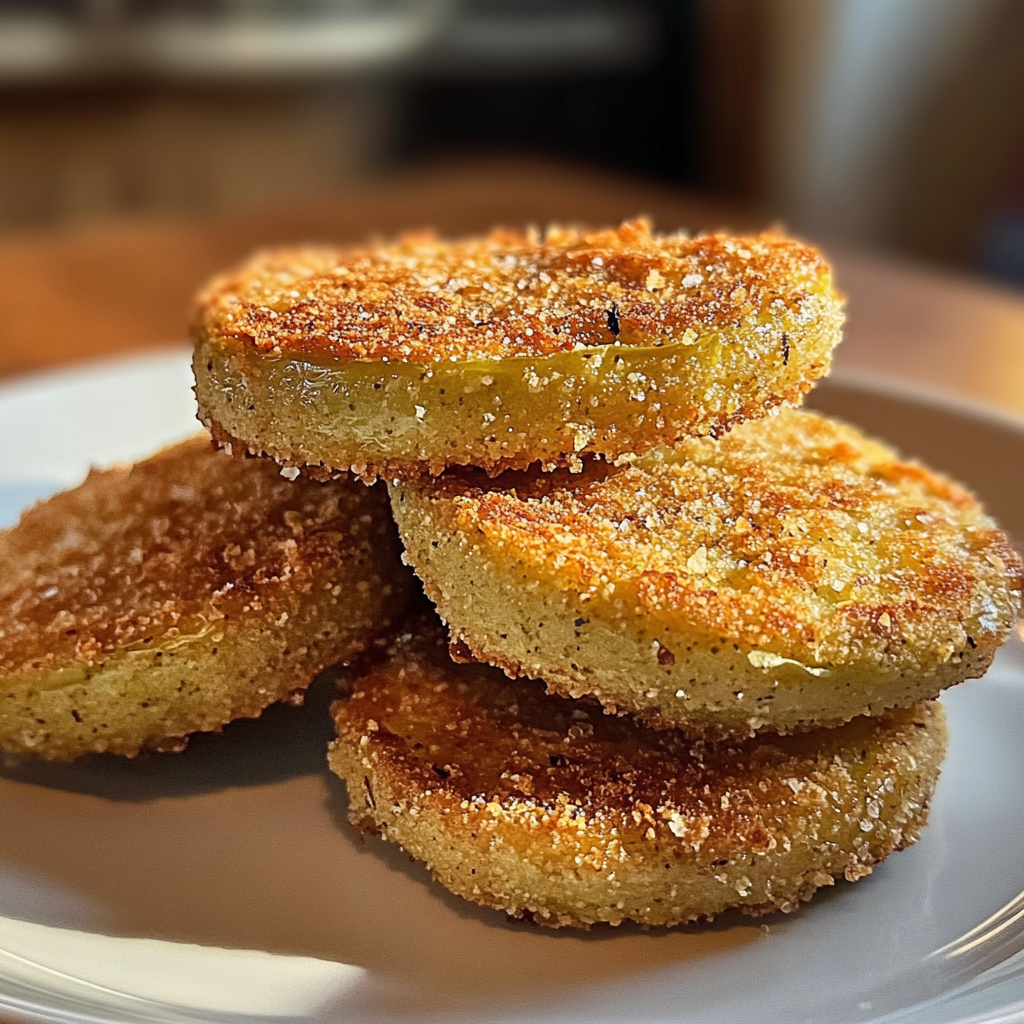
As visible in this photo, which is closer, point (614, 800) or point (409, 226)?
point (614, 800)

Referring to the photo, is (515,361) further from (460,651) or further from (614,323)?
(460,651)

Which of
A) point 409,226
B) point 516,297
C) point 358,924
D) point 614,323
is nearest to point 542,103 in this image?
point 409,226

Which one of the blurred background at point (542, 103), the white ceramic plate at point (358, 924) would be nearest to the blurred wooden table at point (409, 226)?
the blurred background at point (542, 103)

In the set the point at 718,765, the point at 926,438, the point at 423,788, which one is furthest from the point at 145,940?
the point at 926,438

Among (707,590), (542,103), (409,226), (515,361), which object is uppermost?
(515,361)

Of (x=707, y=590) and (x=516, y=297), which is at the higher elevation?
(x=516, y=297)

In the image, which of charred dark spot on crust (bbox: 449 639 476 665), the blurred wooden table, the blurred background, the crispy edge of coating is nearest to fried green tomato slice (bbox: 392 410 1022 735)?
charred dark spot on crust (bbox: 449 639 476 665)

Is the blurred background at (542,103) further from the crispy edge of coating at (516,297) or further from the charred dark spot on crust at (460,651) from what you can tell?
the charred dark spot on crust at (460,651)
